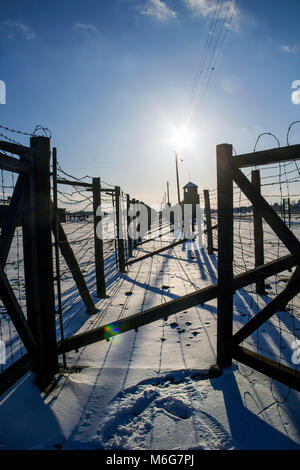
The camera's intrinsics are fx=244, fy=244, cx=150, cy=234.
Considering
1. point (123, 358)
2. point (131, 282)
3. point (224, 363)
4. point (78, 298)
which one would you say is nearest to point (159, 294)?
point (131, 282)

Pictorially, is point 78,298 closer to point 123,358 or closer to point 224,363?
point 123,358

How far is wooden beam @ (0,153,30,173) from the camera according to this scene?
205cm

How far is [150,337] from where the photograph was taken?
11.6 ft

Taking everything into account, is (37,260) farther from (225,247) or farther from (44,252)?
(225,247)

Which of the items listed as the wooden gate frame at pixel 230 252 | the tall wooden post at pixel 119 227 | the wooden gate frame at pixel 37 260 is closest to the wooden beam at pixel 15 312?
the wooden gate frame at pixel 37 260

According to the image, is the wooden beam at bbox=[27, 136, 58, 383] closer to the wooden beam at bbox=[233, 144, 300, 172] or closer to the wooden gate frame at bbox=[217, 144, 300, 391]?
the wooden gate frame at bbox=[217, 144, 300, 391]

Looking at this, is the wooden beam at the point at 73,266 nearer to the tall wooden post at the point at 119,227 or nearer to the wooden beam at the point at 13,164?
the wooden beam at the point at 13,164

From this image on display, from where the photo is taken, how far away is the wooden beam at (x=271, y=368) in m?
2.21

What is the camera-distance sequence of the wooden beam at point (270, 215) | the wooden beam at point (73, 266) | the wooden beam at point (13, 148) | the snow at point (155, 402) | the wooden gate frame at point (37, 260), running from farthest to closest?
the wooden beam at point (73, 266), the wooden gate frame at point (37, 260), the wooden beam at point (270, 215), the wooden beam at point (13, 148), the snow at point (155, 402)

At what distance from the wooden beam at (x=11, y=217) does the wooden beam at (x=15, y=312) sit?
0.63ft

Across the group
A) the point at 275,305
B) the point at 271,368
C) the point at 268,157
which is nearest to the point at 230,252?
the point at 275,305

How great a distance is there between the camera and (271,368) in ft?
7.67

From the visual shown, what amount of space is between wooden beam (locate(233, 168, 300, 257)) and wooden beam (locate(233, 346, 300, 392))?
3.56 feet

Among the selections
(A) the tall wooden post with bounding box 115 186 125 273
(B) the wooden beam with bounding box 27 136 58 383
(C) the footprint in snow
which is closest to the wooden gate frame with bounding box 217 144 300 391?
(C) the footprint in snow
